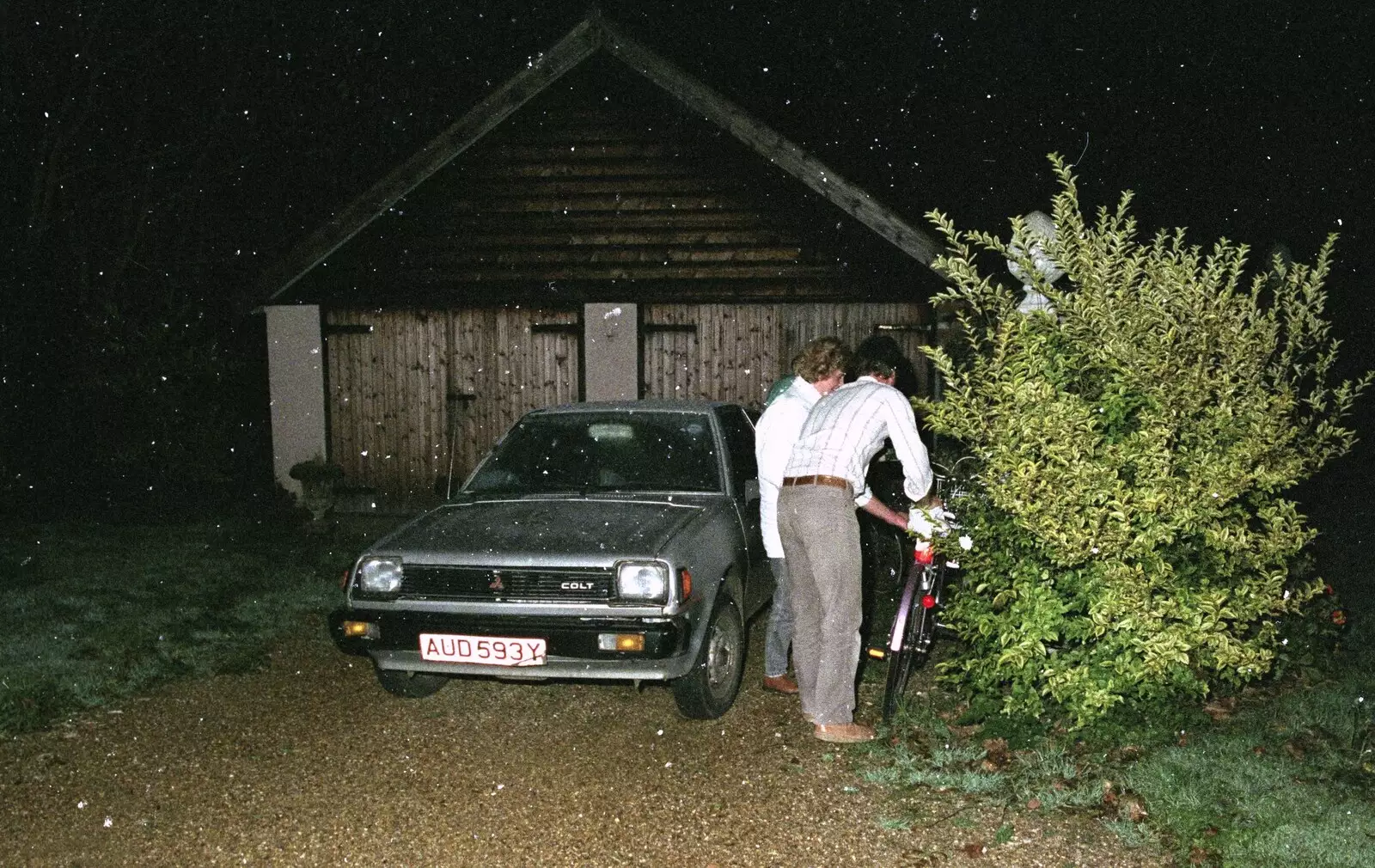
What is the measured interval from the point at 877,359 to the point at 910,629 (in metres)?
1.39

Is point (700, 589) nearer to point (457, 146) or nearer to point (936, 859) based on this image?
point (936, 859)

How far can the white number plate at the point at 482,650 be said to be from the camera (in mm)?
4730

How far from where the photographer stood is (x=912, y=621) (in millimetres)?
5367

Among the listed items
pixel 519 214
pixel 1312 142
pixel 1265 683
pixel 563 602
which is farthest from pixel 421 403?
pixel 1312 142

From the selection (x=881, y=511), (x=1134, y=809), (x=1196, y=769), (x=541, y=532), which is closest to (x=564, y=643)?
(x=541, y=532)

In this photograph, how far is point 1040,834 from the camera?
3.89m

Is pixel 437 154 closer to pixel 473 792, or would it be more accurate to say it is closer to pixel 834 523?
pixel 834 523

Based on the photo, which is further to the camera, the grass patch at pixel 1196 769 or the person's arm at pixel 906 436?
the person's arm at pixel 906 436

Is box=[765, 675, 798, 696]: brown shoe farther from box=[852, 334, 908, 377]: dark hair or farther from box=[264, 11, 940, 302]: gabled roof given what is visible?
box=[264, 11, 940, 302]: gabled roof

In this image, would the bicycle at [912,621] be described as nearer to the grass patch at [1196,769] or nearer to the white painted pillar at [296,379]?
the grass patch at [1196,769]

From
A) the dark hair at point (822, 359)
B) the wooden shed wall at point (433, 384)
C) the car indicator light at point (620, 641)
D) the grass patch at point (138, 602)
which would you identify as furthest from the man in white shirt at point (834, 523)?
the wooden shed wall at point (433, 384)

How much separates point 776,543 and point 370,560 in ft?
6.70

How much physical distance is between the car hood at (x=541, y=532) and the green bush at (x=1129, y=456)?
4.86ft

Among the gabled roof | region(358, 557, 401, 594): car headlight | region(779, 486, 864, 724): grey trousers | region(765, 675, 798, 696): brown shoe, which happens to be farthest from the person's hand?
the gabled roof
